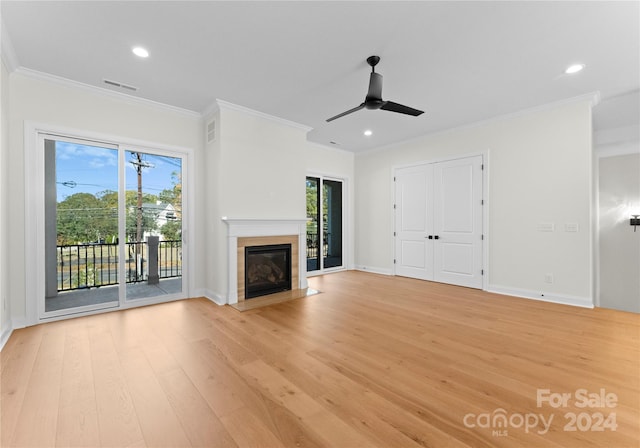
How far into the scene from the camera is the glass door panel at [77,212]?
12.5 feet

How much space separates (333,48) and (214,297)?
370 centimetres

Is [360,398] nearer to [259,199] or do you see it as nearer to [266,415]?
[266,415]

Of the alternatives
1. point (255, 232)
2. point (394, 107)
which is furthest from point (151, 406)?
point (394, 107)

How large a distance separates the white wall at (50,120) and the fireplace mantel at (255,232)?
1.66 m

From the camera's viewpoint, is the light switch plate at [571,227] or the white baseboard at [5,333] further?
the light switch plate at [571,227]

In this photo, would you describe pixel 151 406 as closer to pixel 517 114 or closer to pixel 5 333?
pixel 5 333

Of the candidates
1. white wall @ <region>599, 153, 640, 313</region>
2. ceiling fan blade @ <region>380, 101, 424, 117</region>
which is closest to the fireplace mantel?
ceiling fan blade @ <region>380, 101, 424, 117</region>

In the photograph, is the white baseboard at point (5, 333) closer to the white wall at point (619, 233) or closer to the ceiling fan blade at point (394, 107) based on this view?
the ceiling fan blade at point (394, 107)

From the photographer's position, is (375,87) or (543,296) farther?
(543,296)

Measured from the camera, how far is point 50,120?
3428 millimetres

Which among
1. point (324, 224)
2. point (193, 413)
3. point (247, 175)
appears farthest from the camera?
point (324, 224)

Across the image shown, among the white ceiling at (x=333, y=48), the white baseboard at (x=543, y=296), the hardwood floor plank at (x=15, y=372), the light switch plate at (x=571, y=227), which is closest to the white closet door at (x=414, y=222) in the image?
the white baseboard at (x=543, y=296)

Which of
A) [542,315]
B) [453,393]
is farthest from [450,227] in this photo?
[453,393]

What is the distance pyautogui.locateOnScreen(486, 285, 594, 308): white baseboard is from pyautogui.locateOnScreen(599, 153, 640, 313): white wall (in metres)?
2.12
